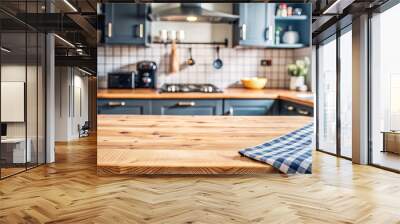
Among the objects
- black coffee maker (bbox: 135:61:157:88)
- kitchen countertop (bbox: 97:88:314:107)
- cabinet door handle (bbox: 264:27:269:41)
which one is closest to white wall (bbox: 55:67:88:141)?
kitchen countertop (bbox: 97:88:314:107)

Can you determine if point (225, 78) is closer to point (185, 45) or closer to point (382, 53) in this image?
point (185, 45)

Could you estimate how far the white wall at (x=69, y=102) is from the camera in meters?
3.96

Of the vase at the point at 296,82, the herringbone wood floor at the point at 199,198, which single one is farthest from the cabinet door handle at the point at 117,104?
the vase at the point at 296,82

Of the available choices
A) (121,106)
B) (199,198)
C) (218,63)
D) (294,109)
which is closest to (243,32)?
(218,63)

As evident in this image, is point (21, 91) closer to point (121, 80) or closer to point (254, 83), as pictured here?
point (121, 80)

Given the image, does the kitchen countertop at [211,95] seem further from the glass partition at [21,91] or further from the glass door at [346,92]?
the glass door at [346,92]

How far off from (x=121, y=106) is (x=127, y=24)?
72cm

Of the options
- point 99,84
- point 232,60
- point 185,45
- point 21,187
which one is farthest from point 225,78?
point 21,187

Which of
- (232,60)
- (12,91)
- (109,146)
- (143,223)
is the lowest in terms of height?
(143,223)

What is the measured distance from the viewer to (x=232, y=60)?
12.3 feet

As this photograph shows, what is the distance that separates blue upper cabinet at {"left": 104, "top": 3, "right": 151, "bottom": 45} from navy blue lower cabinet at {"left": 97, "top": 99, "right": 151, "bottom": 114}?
51cm

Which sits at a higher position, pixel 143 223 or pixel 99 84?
pixel 99 84

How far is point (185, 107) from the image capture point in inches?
144

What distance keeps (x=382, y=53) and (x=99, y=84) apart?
3.02m
